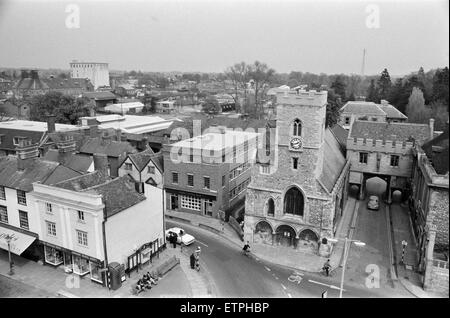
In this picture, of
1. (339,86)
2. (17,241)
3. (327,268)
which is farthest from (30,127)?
(339,86)

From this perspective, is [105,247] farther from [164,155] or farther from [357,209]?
[357,209]

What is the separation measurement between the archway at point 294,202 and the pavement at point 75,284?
722 cm

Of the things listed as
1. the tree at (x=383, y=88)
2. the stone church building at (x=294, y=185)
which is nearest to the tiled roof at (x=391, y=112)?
the tree at (x=383, y=88)

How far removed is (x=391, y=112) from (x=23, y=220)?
46.5 metres

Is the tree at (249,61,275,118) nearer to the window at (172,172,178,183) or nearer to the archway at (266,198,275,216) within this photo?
the window at (172,172,178,183)

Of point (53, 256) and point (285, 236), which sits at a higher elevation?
point (285, 236)

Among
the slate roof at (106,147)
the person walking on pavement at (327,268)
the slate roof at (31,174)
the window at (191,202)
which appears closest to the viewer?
the person walking on pavement at (327,268)

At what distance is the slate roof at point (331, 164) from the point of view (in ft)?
86.2

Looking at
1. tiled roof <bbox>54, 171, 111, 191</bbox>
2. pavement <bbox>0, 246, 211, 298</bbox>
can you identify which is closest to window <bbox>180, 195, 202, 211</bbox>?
pavement <bbox>0, 246, 211, 298</bbox>

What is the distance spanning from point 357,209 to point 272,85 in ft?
119

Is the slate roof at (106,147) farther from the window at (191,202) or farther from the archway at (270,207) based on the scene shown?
the archway at (270,207)

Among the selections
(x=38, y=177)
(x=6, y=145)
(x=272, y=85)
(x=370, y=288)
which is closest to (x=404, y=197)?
(x=370, y=288)

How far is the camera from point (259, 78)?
64.4 meters

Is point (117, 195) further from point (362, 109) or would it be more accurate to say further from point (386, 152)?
point (362, 109)
